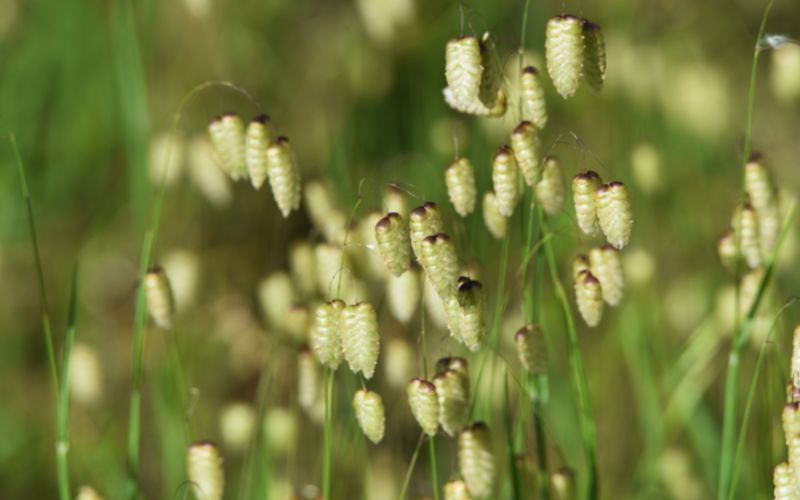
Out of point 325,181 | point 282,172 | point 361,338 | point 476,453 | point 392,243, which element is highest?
point 325,181

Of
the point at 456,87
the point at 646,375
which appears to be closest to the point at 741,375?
the point at 646,375

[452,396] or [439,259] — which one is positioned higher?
[439,259]

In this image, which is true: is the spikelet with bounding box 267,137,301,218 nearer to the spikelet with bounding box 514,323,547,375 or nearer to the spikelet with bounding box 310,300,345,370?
the spikelet with bounding box 310,300,345,370

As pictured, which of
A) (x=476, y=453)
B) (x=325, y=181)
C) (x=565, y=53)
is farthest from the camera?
(x=325, y=181)

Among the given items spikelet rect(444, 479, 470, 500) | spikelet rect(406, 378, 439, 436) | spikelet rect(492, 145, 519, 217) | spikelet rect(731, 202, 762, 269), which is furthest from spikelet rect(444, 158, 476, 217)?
spikelet rect(731, 202, 762, 269)

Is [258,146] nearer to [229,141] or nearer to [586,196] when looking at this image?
[229,141]

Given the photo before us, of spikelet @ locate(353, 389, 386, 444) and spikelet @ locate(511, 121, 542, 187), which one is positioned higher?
spikelet @ locate(511, 121, 542, 187)

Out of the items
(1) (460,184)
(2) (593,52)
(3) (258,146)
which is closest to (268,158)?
(3) (258,146)

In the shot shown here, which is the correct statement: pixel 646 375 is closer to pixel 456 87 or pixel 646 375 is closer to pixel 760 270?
pixel 760 270
